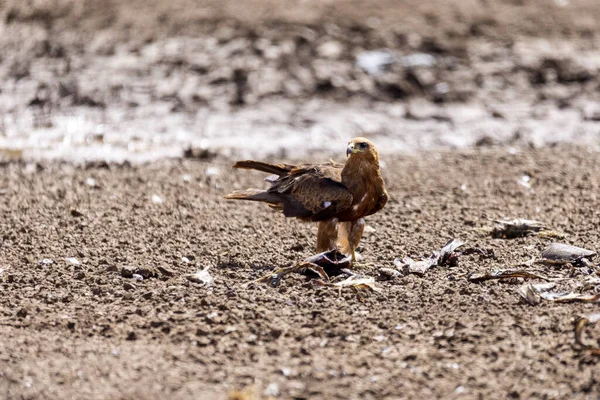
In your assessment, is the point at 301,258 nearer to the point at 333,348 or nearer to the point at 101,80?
the point at 333,348

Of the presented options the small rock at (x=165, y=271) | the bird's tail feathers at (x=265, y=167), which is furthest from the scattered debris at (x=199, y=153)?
the small rock at (x=165, y=271)

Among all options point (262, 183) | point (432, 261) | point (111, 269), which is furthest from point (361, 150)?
point (262, 183)

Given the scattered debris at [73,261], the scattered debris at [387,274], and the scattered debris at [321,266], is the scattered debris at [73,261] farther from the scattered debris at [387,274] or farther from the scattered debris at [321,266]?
the scattered debris at [387,274]

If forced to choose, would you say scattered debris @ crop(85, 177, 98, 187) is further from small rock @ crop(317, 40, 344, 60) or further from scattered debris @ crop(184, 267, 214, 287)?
small rock @ crop(317, 40, 344, 60)

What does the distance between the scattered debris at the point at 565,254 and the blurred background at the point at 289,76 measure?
13.1ft

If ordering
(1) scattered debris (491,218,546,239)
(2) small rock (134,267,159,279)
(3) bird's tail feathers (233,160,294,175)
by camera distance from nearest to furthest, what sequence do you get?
(2) small rock (134,267,159,279)
(3) bird's tail feathers (233,160,294,175)
(1) scattered debris (491,218,546,239)

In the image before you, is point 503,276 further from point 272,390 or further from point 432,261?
point 272,390

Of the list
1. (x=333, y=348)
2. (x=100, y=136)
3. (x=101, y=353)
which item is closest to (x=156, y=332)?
(x=101, y=353)

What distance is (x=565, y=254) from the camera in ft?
19.9

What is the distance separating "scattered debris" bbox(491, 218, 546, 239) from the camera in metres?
6.78

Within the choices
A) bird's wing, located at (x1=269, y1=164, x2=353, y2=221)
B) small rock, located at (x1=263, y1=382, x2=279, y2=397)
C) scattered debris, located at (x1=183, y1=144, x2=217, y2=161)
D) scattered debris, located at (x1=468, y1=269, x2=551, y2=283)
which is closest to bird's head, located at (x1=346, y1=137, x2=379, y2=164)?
bird's wing, located at (x1=269, y1=164, x2=353, y2=221)

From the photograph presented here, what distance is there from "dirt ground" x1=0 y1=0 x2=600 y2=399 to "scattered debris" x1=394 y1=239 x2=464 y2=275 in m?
0.09

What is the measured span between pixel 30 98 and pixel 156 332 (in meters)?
7.39

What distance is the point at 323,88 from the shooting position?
12188mm
